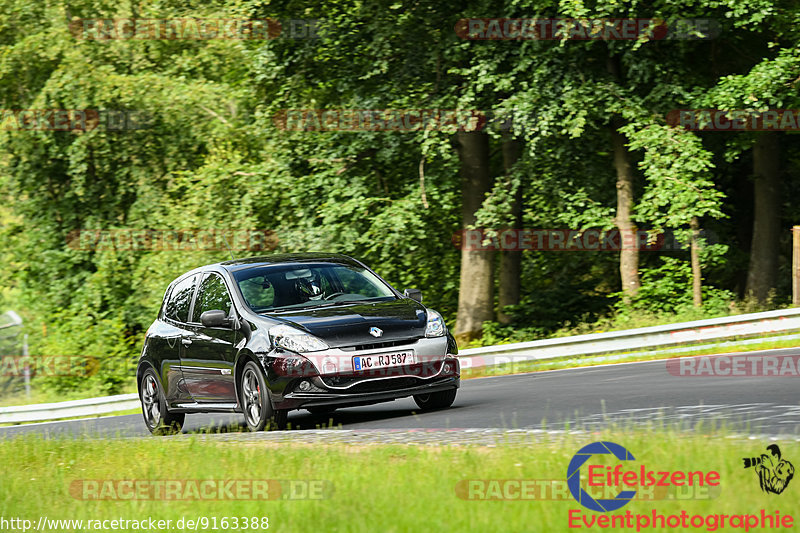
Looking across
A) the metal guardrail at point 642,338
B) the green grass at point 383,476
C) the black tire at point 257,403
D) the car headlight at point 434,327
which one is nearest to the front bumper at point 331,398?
the black tire at point 257,403

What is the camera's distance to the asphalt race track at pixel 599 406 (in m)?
8.71

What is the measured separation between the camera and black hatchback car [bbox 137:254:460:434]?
32.7ft

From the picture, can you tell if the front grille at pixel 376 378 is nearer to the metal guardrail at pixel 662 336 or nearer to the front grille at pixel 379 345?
the front grille at pixel 379 345

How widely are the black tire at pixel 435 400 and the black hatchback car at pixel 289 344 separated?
13 millimetres

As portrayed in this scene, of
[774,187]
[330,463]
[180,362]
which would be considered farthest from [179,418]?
[774,187]

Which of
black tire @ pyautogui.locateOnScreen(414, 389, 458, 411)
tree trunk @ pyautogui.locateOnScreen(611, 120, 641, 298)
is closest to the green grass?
black tire @ pyautogui.locateOnScreen(414, 389, 458, 411)

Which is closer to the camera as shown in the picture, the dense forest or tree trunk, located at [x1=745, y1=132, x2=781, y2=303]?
the dense forest

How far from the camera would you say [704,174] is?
21125 millimetres

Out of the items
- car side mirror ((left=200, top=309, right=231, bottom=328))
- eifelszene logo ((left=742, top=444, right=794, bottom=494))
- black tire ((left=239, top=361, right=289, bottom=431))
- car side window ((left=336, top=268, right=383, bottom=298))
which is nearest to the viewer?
eifelszene logo ((left=742, top=444, right=794, bottom=494))

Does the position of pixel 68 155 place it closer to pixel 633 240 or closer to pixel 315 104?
pixel 315 104

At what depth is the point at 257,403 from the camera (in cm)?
1035

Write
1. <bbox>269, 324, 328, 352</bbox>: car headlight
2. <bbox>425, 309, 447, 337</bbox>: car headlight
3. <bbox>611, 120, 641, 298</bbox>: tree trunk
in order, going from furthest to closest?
<bbox>611, 120, 641, 298</bbox>: tree trunk < <bbox>425, 309, 447, 337</bbox>: car headlight < <bbox>269, 324, 328, 352</bbox>: car headlight

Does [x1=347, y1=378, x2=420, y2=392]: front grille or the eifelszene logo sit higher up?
[x1=347, y1=378, x2=420, y2=392]: front grille

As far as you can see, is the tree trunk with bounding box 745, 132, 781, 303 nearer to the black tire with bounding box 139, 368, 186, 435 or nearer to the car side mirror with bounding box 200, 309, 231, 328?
the black tire with bounding box 139, 368, 186, 435
